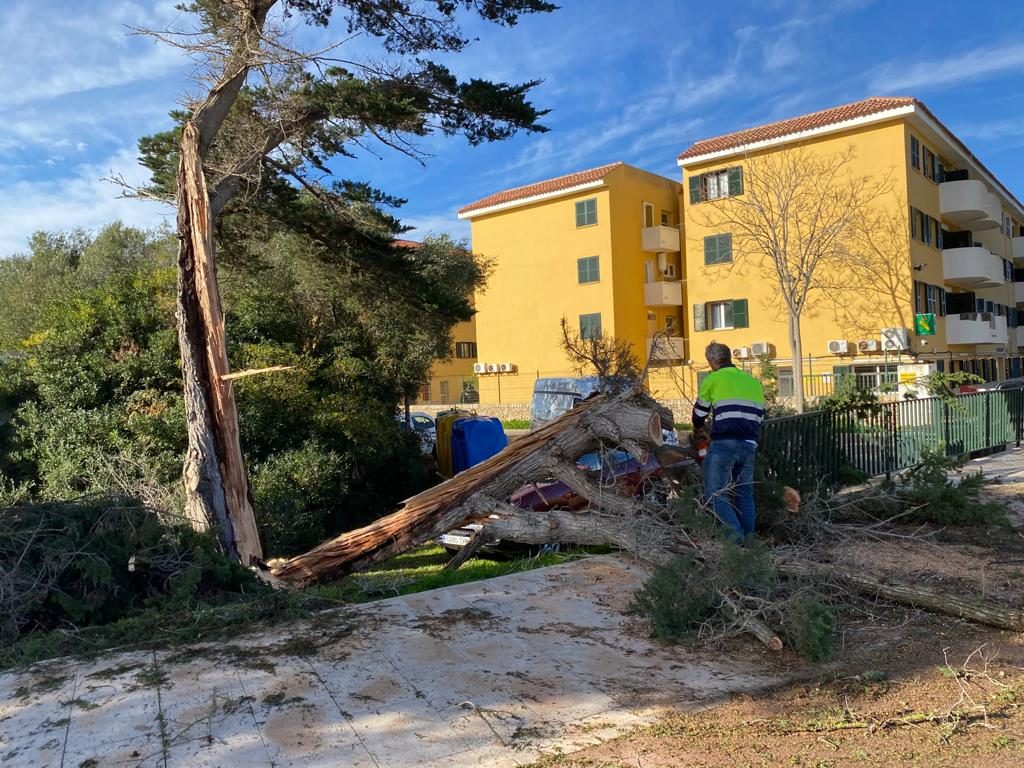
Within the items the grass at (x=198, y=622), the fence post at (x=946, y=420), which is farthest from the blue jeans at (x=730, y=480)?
the fence post at (x=946, y=420)

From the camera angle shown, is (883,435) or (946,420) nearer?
(883,435)

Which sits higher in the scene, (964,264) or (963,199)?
(963,199)

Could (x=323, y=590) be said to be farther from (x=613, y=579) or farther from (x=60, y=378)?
(x=60, y=378)

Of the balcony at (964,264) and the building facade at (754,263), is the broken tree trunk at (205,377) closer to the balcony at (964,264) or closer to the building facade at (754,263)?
the building facade at (754,263)

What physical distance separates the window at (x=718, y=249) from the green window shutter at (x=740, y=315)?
1.72m

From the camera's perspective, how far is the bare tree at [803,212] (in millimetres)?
24844

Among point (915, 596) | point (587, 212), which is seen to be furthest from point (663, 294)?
point (915, 596)

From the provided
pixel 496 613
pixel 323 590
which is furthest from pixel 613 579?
pixel 323 590

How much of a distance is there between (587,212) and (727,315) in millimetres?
7546

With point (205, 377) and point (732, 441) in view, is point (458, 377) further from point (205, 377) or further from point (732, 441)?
point (732, 441)

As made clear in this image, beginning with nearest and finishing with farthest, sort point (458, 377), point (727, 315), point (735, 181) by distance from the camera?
1. point (735, 181)
2. point (727, 315)
3. point (458, 377)

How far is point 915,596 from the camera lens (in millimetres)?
4984

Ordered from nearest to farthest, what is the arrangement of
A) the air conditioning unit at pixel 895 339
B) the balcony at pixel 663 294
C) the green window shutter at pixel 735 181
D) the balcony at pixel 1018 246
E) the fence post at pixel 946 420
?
the fence post at pixel 946 420 → the air conditioning unit at pixel 895 339 → the green window shutter at pixel 735 181 → the balcony at pixel 663 294 → the balcony at pixel 1018 246

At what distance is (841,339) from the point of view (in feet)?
90.8
